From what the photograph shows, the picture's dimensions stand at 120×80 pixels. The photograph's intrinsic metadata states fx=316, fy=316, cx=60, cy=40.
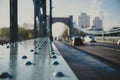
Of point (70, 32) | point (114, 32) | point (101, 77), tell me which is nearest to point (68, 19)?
point (70, 32)

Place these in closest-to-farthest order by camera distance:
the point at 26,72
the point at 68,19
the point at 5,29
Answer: the point at 26,72, the point at 5,29, the point at 68,19

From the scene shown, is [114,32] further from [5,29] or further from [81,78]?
[81,78]

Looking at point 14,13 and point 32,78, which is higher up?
point 14,13

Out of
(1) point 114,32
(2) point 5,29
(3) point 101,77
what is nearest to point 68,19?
(1) point 114,32

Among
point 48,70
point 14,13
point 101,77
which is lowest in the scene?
point 101,77

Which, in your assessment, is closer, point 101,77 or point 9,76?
point 9,76

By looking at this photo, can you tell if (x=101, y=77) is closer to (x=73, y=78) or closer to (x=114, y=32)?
(x=73, y=78)

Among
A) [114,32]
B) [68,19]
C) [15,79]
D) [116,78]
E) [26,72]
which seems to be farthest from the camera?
[68,19]

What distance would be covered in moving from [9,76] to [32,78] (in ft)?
0.58

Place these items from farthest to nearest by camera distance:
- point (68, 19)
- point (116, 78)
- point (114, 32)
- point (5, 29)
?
1. point (68, 19)
2. point (114, 32)
3. point (5, 29)
4. point (116, 78)

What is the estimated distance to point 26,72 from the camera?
2721 mm

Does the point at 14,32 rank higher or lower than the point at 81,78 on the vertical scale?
higher

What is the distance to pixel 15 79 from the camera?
231 centimetres

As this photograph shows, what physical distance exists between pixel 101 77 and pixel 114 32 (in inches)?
3549
